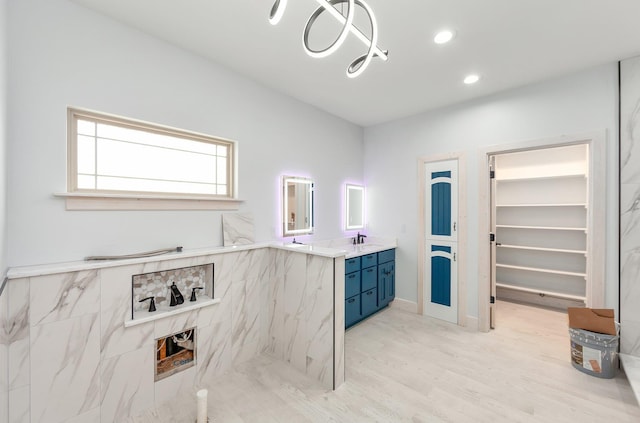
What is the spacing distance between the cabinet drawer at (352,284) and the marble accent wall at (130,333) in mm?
862

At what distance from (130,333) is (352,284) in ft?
7.39

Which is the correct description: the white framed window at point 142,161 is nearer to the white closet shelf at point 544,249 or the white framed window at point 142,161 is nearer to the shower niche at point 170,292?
the shower niche at point 170,292

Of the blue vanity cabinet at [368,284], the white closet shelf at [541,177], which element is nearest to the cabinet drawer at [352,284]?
the blue vanity cabinet at [368,284]

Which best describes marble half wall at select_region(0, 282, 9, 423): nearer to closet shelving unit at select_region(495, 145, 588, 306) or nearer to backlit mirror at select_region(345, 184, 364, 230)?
backlit mirror at select_region(345, 184, 364, 230)

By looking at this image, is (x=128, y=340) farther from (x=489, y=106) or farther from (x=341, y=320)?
(x=489, y=106)

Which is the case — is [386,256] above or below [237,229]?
below

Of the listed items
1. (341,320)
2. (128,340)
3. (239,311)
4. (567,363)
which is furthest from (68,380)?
(567,363)

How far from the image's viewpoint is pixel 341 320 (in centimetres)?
222

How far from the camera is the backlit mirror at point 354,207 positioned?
4102 millimetres

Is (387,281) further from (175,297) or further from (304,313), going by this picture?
(175,297)

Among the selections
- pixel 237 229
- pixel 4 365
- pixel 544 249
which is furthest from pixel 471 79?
pixel 4 365

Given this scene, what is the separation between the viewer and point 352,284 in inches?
129

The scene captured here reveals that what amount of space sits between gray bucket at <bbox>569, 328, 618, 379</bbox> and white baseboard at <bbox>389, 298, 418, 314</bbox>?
1696 mm

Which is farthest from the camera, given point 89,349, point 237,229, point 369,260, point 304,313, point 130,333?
point 369,260
